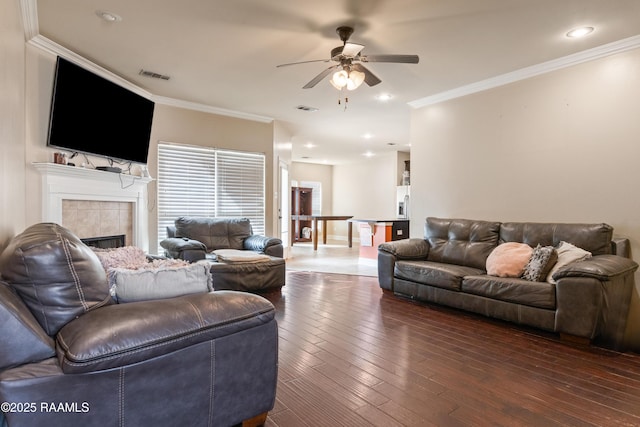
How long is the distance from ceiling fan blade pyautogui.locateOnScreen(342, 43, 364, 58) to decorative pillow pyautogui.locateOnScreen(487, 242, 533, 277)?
2.42 m

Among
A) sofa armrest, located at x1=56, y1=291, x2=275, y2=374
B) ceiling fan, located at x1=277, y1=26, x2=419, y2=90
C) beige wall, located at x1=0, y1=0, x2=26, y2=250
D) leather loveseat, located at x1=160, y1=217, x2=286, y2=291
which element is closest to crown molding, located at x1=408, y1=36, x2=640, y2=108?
ceiling fan, located at x1=277, y1=26, x2=419, y2=90

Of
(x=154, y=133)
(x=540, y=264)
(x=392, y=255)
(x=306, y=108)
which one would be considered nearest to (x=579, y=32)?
(x=540, y=264)

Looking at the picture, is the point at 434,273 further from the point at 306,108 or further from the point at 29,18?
the point at 29,18

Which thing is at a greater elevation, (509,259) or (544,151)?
(544,151)

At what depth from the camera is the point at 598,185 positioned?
3.54 meters

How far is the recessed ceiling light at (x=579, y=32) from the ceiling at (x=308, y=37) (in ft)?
0.20

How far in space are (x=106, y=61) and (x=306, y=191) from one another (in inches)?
316

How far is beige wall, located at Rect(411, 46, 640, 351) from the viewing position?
3.38 metres

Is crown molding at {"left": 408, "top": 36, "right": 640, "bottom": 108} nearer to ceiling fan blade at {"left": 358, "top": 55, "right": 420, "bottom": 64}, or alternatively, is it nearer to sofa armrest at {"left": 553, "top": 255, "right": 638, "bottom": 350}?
ceiling fan blade at {"left": 358, "top": 55, "right": 420, "bottom": 64}

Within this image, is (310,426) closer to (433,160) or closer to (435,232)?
(435,232)

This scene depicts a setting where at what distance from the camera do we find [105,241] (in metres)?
4.36

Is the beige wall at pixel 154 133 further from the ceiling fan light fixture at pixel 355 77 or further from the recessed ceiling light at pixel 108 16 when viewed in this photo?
the ceiling fan light fixture at pixel 355 77

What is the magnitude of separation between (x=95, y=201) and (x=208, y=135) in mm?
2109

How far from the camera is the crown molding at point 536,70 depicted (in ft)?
11.0
